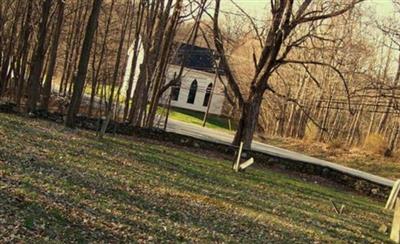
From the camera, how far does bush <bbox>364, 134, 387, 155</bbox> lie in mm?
44000

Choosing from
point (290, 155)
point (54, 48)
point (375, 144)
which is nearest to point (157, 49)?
point (54, 48)

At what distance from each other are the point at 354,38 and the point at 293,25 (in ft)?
89.1

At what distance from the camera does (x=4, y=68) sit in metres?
30.1

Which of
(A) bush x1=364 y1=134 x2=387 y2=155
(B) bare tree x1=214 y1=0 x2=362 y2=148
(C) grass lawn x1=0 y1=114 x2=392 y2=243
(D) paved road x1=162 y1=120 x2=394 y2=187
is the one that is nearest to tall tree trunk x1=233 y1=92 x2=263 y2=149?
(B) bare tree x1=214 y1=0 x2=362 y2=148

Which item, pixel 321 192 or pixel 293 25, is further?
pixel 293 25

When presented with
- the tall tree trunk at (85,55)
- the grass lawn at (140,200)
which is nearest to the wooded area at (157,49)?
the tall tree trunk at (85,55)

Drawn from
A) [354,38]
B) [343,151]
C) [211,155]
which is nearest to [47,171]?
[211,155]

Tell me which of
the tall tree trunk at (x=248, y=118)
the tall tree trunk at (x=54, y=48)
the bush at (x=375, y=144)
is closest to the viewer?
the tall tree trunk at (x=54, y=48)

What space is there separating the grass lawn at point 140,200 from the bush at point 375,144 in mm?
26245

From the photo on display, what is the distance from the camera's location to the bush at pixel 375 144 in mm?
44000

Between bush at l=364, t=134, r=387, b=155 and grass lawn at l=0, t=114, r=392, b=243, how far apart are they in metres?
26.2

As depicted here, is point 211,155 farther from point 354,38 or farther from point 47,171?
point 354,38

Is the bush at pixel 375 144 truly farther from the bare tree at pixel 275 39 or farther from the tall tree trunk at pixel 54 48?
the tall tree trunk at pixel 54 48

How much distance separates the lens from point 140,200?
414 inches
